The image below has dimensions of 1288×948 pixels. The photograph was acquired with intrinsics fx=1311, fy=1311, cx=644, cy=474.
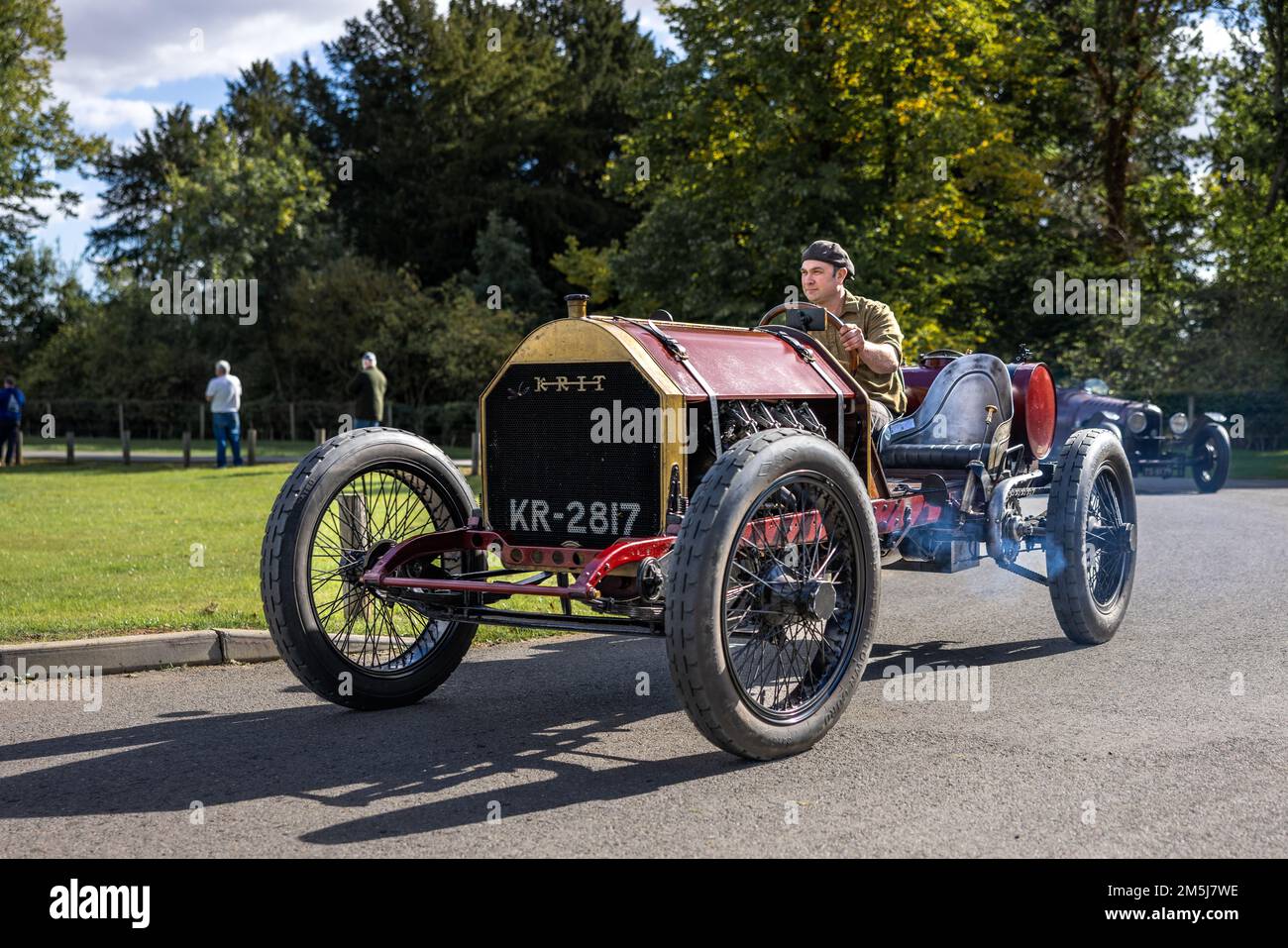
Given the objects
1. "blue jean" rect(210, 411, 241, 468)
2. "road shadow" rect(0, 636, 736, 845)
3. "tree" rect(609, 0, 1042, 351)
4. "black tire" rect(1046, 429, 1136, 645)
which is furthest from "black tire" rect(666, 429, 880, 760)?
"blue jean" rect(210, 411, 241, 468)

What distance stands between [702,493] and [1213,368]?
86.7 feet

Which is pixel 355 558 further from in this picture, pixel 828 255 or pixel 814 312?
pixel 828 255

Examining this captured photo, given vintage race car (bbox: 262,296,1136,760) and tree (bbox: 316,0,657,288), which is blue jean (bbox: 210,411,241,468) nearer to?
vintage race car (bbox: 262,296,1136,760)

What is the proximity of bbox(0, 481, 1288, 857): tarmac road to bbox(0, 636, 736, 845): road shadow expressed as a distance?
0.6 inches

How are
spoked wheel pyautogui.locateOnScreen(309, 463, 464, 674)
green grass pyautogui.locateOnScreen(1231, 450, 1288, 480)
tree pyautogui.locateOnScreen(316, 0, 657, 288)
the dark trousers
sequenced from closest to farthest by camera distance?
spoked wheel pyautogui.locateOnScreen(309, 463, 464, 674) → green grass pyautogui.locateOnScreen(1231, 450, 1288, 480) → the dark trousers → tree pyautogui.locateOnScreen(316, 0, 657, 288)

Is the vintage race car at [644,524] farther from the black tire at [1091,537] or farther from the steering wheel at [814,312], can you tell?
the black tire at [1091,537]

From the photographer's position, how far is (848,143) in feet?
87.4

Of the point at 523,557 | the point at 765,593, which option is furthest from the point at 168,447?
the point at 765,593

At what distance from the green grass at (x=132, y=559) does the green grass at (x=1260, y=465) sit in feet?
54.3

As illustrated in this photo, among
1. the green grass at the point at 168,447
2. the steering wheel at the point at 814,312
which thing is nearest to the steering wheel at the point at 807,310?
the steering wheel at the point at 814,312

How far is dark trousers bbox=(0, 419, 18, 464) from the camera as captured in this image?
26.9m

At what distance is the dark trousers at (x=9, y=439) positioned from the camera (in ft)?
88.1

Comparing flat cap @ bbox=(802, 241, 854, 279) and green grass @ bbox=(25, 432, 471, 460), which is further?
green grass @ bbox=(25, 432, 471, 460)

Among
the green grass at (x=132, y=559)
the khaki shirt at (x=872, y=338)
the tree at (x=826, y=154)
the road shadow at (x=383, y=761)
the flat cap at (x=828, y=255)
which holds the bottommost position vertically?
the road shadow at (x=383, y=761)
